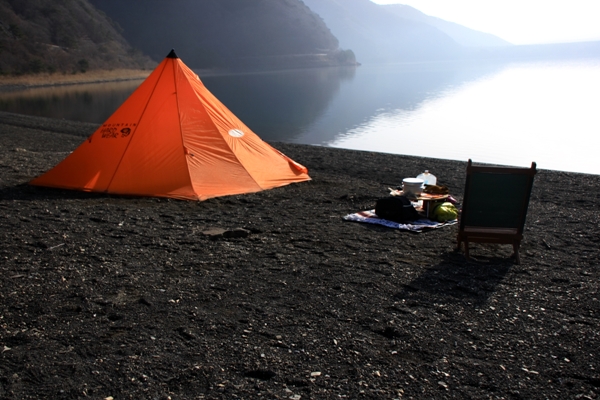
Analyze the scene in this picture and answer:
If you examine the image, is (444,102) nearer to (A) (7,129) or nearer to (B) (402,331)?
(A) (7,129)

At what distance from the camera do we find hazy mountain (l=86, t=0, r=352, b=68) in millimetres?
99750

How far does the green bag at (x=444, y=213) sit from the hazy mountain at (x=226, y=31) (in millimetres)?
91892

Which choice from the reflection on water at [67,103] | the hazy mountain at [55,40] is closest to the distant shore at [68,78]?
the hazy mountain at [55,40]

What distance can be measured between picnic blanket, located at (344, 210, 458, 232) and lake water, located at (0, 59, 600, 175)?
1152 centimetres

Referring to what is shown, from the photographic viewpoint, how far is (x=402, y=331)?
3.70m

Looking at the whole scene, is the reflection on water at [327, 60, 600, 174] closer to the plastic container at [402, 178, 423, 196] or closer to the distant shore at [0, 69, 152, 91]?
the plastic container at [402, 178, 423, 196]

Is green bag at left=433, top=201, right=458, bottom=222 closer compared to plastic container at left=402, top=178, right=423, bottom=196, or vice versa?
green bag at left=433, top=201, right=458, bottom=222

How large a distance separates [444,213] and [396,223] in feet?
1.83

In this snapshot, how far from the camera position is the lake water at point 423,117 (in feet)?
65.6

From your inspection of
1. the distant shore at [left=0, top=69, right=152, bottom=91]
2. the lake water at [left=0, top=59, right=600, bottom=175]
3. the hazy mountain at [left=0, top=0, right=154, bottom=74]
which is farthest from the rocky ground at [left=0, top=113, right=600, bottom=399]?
the hazy mountain at [left=0, top=0, right=154, bottom=74]

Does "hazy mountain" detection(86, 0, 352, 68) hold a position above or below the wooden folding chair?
above

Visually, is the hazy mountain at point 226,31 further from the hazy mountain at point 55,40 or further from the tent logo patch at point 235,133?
the tent logo patch at point 235,133

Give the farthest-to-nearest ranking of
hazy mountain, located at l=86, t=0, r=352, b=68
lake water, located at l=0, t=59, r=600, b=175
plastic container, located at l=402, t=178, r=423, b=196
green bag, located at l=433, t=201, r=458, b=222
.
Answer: hazy mountain, located at l=86, t=0, r=352, b=68
lake water, located at l=0, t=59, r=600, b=175
plastic container, located at l=402, t=178, r=423, b=196
green bag, located at l=433, t=201, r=458, b=222

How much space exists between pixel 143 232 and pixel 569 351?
4013mm
